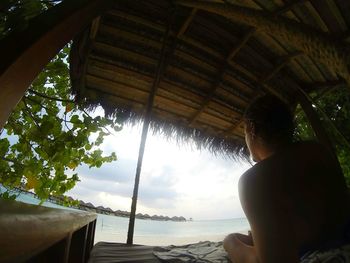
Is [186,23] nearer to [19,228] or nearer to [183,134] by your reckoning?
[183,134]

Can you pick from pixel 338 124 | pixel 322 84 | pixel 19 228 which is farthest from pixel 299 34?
pixel 338 124

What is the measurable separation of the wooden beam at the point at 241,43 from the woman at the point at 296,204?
171 cm

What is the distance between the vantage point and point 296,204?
45.4 inches

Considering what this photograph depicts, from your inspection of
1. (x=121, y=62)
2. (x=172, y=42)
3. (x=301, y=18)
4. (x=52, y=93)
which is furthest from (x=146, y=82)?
(x=301, y=18)

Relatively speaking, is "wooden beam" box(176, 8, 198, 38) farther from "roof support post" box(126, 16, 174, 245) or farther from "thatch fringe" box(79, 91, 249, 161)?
"thatch fringe" box(79, 91, 249, 161)

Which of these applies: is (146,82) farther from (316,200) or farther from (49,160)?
(316,200)

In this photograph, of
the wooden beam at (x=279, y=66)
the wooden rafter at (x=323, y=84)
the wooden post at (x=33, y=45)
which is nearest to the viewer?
the wooden post at (x=33, y=45)

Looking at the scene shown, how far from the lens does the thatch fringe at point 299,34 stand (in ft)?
6.55

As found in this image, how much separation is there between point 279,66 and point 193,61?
3.16ft

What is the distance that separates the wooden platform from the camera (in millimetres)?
2238

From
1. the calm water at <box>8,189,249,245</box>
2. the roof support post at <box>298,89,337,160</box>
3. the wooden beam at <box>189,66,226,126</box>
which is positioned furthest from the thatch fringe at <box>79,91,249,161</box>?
the calm water at <box>8,189,249,245</box>

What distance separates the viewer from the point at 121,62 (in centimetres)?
314

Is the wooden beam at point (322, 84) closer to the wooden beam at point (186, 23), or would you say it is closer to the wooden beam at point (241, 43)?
the wooden beam at point (241, 43)

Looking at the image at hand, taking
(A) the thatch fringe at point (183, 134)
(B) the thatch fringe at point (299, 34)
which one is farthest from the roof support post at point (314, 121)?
(B) the thatch fringe at point (299, 34)
